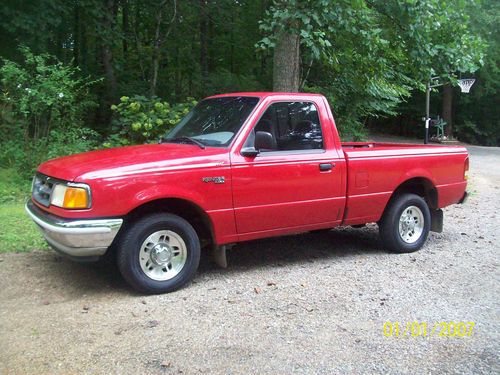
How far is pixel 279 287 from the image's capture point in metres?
5.24

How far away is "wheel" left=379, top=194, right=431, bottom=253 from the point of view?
258 inches

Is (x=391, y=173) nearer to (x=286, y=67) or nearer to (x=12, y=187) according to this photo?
(x=286, y=67)

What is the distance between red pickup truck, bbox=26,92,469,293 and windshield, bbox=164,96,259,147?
17 millimetres

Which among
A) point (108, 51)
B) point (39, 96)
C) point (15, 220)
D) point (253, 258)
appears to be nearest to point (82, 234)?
point (253, 258)

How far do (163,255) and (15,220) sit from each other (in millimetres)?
3373

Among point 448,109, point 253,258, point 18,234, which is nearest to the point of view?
point 253,258

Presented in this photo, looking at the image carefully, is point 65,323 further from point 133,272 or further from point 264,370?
point 264,370

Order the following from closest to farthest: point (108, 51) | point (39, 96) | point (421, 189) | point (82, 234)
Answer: point (82, 234)
point (421, 189)
point (39, 96)
point (108, 51)

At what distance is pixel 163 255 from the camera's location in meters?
4.91

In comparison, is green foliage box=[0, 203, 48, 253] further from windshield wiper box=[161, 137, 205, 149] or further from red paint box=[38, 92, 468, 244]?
windshield wiper box=[161, 137, 205, 149]

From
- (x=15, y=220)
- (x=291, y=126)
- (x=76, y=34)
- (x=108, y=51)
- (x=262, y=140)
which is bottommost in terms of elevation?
(x=15, y=220)

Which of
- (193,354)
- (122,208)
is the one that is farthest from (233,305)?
(122,208)

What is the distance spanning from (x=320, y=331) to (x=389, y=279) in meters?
1.67

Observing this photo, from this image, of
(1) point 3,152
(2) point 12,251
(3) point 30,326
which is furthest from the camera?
(1) point 3,152
